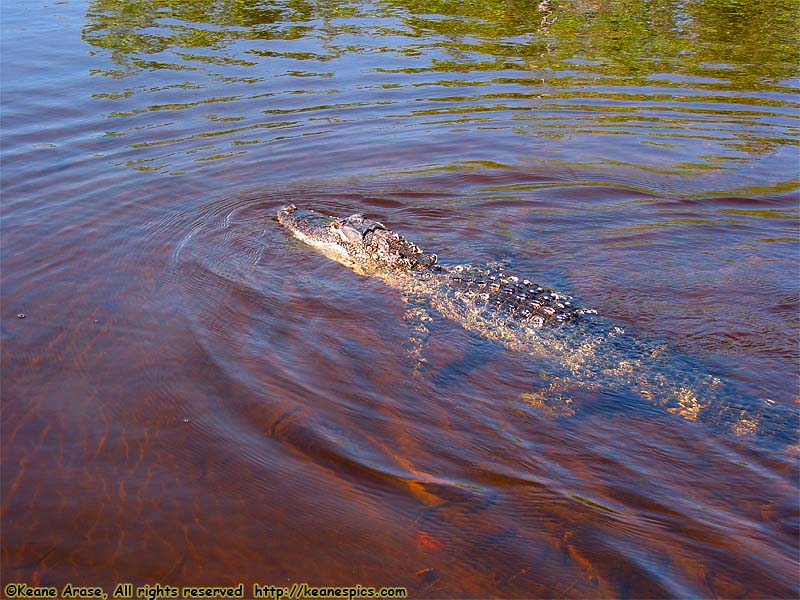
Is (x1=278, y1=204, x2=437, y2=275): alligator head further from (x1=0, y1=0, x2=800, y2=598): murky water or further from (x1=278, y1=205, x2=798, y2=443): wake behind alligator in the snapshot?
(x1=0, y1=0, x2=800, y2=598): murky water

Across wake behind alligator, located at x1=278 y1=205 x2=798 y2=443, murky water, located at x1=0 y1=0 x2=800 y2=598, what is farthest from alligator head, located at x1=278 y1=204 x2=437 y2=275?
murky water, located at x1=0 y1=0 x2=800 y2=598

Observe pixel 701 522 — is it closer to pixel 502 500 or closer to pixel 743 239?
pixel 502 500

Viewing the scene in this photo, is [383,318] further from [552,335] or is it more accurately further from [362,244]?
[552,335]

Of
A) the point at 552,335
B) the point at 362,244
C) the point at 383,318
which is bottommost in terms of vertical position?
the point at 383,318

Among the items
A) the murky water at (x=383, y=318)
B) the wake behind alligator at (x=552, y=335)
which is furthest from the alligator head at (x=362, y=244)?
the murky water at (x=383, y=318)

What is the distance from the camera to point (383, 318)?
5.63 m

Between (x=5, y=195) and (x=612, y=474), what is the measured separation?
628cm

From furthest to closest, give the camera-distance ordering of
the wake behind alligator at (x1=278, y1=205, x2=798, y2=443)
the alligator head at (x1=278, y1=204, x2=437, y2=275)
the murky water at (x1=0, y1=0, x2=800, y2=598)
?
1. the alligator head at (x1=278, y1=204, x2=437, y2=275)
2. the wake behind alligator at (x1=278, y1=205, x2=798, y2=443)
3. the murky water at (x1=0, y1=0, x2=800, y2=598)

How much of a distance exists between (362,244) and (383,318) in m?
1.07

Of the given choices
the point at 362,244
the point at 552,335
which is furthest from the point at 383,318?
the point at 552,335

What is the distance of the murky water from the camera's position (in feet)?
11.8

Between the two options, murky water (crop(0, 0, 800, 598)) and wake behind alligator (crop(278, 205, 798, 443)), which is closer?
murky water (crop(0, 0, 800, 598))

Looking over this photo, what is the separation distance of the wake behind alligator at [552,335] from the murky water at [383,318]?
0.31 feet

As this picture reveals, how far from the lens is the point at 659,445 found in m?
4.20
